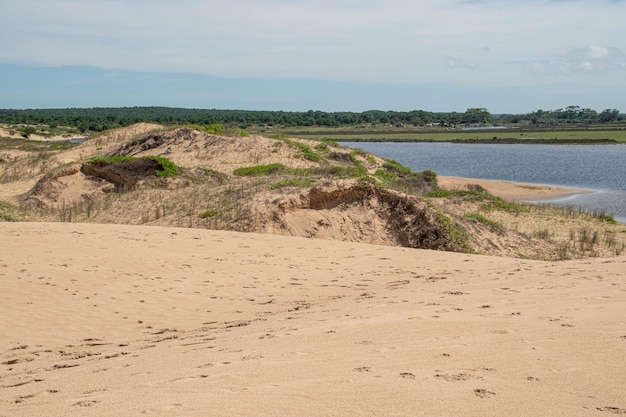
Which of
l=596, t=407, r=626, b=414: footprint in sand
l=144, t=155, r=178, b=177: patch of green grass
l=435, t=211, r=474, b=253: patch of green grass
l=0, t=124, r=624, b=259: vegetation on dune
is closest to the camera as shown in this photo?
l=596, t=407, r=626, b=414: footprint in sand

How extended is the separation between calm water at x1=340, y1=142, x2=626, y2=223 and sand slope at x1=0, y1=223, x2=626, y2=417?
820 inches

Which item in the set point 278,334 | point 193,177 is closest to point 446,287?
point 278,334

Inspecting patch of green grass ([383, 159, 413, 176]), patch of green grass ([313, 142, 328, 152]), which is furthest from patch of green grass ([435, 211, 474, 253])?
patch of green grass ([313, 142, 328, 152])

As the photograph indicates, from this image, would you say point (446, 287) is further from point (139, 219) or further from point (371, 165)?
point (371, 165)

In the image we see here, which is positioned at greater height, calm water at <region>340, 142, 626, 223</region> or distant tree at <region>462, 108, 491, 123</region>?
distant tree at <region>462, 108, 491, 123</region>

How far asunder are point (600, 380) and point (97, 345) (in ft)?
18.6

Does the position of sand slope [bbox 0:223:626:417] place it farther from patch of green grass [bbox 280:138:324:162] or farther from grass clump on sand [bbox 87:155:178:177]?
patch of green grass [bbox 280:138:324:162]

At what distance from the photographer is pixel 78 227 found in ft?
49.5

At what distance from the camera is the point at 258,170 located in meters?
23.7

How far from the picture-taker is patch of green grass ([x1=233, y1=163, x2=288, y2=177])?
23295mm

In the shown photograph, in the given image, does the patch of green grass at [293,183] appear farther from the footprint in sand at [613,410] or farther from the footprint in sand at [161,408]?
the footprint in sand at [613,410]

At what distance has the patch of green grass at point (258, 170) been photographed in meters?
23.3

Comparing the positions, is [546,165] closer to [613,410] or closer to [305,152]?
[305,152]

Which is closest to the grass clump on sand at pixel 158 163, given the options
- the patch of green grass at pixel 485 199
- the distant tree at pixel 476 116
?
the patch of green grass at pixel 485 199
